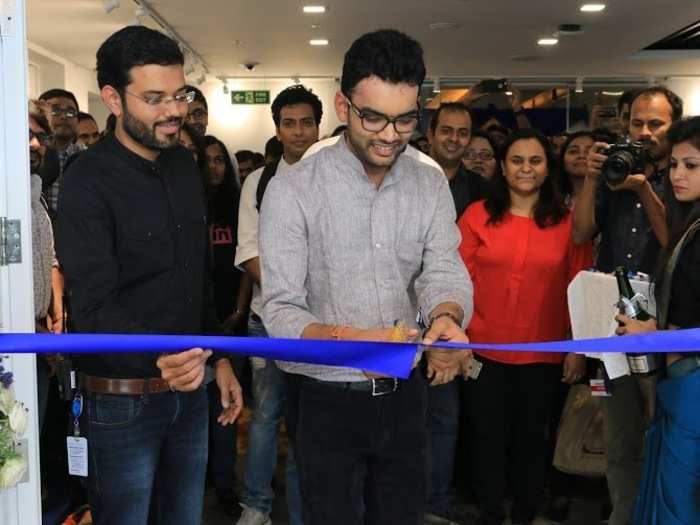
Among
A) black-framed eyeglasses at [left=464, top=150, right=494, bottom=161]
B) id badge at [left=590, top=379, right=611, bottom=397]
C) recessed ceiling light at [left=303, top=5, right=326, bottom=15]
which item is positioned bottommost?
id badge at [left=590, top=379, right=611, bottom=397]

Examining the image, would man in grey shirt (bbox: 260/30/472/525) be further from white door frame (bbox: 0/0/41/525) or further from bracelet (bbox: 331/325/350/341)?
white door frame (bbox: 0/0/41/525)

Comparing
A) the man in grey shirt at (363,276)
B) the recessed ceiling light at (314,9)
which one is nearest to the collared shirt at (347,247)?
the man in grey shirt at (363,276)

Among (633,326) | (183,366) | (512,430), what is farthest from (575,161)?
(183,366)

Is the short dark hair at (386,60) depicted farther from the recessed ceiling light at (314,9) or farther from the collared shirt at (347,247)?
the recessed ceiling light at (314,9)

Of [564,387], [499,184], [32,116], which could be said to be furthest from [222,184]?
[564,387]

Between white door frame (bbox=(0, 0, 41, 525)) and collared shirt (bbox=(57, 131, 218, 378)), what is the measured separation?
0.10 metres

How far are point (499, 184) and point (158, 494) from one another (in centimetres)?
198

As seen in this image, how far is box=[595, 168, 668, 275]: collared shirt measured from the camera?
3.23 meters

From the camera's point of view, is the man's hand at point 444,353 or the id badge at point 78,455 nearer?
the man's hand at point 444,353

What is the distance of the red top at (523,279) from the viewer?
135 inches

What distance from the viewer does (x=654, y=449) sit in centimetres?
267

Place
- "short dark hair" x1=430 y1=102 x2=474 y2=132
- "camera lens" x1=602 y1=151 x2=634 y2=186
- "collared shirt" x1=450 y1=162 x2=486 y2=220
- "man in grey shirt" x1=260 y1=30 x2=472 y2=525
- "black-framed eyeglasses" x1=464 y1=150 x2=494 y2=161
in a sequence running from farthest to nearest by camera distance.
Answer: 1. "black-framed eyeglasses" x1=464 y1=150 x2=494 y2=161
2. "short dark hair" x1=430 y1=102 x2=474 y2=132
3. "collared shirt" x1=450 y1=162 x2=486 y2=220
4. "camera lens" x1=602 y1=151 x2=634 y2=186
5. "man in grey shirt" x1=260 y1=30 x2=472 y2=525

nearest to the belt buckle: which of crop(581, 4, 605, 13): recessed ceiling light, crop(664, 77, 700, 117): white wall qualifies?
crop(581, 4, 605, 13): recessed ceiling light

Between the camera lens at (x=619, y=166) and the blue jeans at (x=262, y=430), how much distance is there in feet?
4.75
